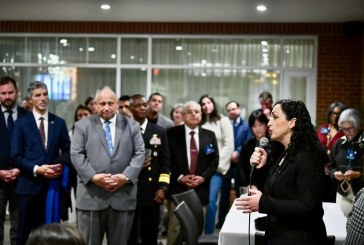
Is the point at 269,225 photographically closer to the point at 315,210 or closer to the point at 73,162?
the point at 315,210

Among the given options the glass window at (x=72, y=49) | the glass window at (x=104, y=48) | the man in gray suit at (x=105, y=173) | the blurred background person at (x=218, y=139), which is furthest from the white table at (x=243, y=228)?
the glass window at (x=72, y=49)

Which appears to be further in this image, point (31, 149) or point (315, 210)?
point (31, 149)

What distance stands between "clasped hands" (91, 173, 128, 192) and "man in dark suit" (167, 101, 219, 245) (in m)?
1.55

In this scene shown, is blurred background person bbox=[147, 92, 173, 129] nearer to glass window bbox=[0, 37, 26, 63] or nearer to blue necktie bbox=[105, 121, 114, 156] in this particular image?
blue necktie bbox=[105, 121, 114, 156]

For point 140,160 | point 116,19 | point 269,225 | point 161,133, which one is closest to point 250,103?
point 116,19

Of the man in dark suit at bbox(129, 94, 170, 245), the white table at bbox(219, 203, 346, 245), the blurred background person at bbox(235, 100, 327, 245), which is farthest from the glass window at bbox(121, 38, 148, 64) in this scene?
the blurred background person at bbox(235, 100, 327, 245)

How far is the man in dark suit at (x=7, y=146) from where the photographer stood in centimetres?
665

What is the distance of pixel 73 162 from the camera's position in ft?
20.6

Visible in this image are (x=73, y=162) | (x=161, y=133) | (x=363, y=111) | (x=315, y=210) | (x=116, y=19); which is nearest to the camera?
(x=315, y=210)

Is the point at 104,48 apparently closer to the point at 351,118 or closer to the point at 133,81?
the point at 133,81

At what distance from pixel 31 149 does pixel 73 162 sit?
564mm

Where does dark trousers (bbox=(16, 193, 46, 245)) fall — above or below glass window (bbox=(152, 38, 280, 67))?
below

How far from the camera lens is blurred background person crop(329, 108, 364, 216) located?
693cm

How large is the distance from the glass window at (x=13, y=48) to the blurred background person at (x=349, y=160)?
7.40 meters
